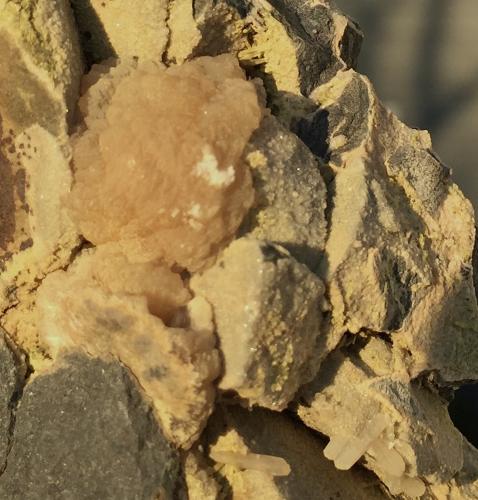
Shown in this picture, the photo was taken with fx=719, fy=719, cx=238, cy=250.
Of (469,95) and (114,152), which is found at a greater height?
(114,152)

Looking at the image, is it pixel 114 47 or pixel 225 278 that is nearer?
pixel 225 278

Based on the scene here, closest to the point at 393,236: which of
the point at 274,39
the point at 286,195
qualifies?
the point at 286,195

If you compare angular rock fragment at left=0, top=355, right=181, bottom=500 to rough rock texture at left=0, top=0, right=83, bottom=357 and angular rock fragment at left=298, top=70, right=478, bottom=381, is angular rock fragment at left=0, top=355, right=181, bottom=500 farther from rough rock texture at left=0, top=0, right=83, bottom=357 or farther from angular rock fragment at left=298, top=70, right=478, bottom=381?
angular rock fragment at left=298, top=70, right=478, bottom=381

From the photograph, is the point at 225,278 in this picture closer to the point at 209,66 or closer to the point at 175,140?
the point at 175,140

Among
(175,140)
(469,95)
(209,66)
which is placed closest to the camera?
(175,140)

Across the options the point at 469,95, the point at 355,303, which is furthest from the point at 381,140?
the point at 469,95

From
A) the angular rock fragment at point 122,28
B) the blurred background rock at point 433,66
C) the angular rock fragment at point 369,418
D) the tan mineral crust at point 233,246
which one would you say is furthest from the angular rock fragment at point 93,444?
the blurred background rock at point 433,66
